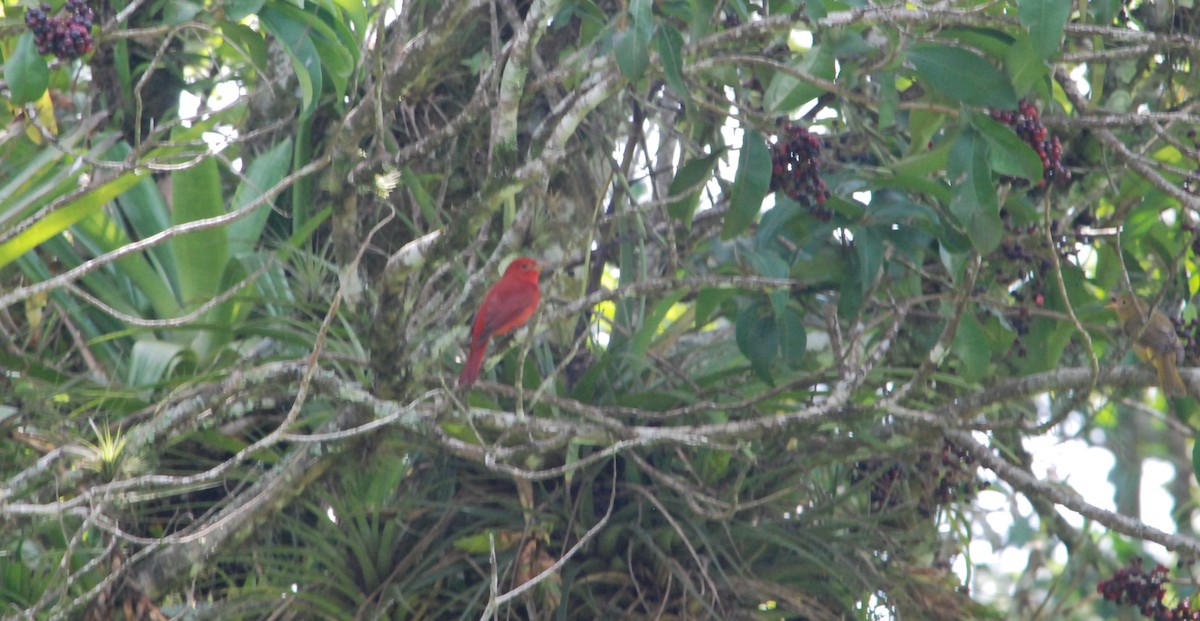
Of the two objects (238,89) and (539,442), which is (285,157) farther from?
(539,442)

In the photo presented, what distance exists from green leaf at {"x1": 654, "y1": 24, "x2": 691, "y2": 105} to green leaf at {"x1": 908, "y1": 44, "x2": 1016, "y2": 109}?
58cm

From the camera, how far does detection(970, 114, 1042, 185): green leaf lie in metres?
2.99

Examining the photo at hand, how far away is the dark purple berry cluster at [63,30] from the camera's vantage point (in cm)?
316

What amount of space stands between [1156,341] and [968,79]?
1052mm

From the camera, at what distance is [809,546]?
3912 millimetres

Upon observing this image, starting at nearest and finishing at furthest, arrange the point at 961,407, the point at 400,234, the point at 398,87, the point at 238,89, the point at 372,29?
1. the point at 398,87
2. the point at 961,407
3. the point at 372,29
4. the point at 400,234
5. the point at 238,89

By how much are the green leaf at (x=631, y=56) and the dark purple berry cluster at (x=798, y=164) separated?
542mm

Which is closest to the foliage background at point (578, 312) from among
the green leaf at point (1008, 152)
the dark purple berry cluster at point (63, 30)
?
the green leaf at point (1008, 152)

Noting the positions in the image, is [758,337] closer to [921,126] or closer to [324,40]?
[921,126]

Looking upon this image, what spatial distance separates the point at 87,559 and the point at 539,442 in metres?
1.45

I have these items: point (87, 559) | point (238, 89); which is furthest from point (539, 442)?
point (238, 89)

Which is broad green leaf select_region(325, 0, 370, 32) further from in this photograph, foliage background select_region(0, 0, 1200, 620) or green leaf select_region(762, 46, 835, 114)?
green leaf select_region(762, 46, 835, 114)

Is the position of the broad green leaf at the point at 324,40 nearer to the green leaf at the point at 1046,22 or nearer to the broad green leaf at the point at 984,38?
the broad green leaf at the point at 984,38

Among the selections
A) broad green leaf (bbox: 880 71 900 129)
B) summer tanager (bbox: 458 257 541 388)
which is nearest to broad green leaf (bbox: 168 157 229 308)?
summer tanager (bbox: 458 257 541 388)
